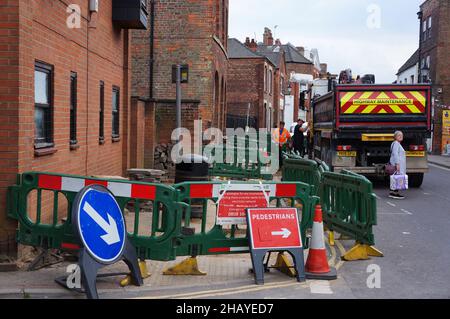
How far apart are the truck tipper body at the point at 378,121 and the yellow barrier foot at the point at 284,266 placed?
10046mm

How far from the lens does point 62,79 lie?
9.50m

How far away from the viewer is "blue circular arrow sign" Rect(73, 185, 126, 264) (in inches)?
241

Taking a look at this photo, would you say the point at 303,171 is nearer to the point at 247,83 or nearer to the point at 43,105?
the point at 43,105

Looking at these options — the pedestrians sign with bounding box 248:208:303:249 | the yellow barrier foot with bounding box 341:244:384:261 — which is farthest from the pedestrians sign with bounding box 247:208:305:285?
the yellow barrier foot with bounding box 341:244:384:261

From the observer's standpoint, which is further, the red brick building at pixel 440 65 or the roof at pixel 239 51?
the roof at pixel 239 51

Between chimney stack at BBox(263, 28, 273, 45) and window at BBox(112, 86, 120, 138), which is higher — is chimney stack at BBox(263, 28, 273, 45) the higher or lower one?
the higher one

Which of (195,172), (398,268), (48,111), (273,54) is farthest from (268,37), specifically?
(398,268)

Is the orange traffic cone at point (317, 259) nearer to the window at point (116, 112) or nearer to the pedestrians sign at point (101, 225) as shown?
the pedestrians sign at point (101, 225)

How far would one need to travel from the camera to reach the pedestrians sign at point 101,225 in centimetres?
614

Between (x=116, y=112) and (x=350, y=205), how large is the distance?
24.5 feet

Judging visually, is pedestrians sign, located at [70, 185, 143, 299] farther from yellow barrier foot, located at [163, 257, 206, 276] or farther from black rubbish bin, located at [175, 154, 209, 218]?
black rubbish bin, located at [175, 154, 209, 218]

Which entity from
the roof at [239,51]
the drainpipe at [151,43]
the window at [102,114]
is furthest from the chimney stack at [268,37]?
the window at [102,114]

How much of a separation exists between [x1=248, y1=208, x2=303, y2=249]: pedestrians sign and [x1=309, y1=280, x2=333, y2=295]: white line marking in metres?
0.47
